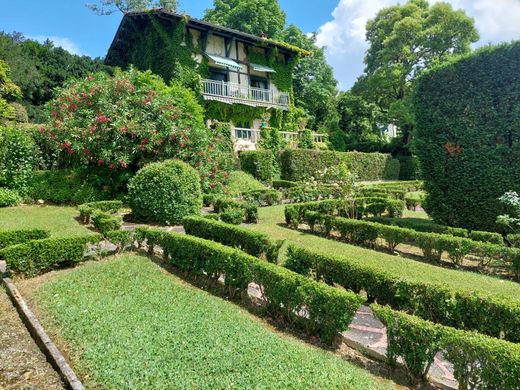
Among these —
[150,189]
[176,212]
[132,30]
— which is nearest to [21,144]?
[150,189]

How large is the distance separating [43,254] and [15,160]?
8.65 metres

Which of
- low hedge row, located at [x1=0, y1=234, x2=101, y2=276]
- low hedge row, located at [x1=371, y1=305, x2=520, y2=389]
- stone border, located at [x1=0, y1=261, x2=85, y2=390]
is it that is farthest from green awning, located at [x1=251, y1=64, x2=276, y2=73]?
low hedge row, located at [x1=371, y1=305, x2=520, y2=389]

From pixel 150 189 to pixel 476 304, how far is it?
29.9 feet

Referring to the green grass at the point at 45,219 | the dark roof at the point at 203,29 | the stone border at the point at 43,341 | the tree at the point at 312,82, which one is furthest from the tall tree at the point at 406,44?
the stone border at the point at 43,341

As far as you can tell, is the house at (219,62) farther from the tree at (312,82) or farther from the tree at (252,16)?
the tree at (312,82)

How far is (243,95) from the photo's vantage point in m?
26.3

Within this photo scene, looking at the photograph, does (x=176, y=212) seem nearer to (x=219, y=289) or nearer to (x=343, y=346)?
(x=219, y=289)

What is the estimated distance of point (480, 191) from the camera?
10180mm

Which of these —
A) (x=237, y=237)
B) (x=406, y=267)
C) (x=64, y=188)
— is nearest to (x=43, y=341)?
(x=237, y=237)

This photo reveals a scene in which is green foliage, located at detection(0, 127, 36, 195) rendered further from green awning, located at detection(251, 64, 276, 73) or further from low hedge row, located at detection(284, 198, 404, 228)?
green awning, located at detection(251, 64, 276, 73)

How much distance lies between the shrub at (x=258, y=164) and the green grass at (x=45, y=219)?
11.0m

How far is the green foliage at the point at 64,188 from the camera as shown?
44.3 ft

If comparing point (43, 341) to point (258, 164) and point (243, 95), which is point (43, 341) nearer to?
point (258, 164)

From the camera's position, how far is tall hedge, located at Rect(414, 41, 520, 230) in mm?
9781
